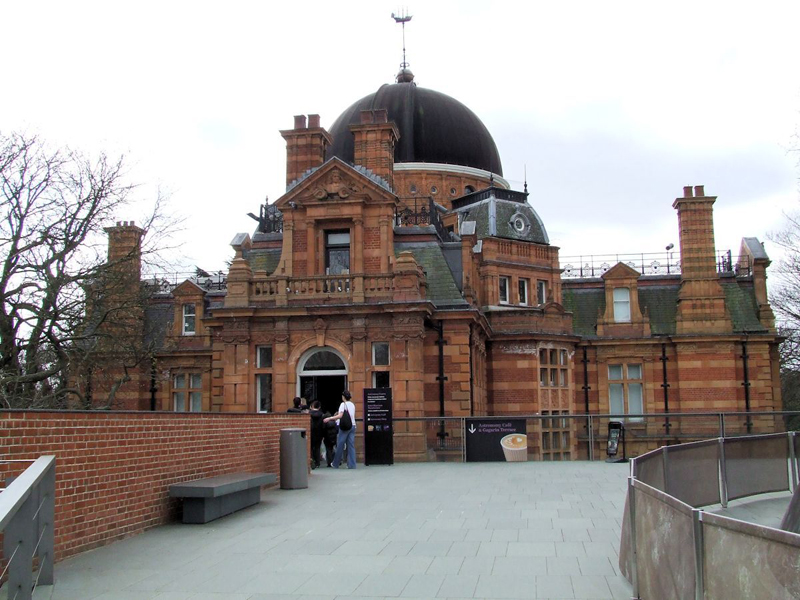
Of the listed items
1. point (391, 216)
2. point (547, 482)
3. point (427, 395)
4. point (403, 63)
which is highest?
point (403, 63)

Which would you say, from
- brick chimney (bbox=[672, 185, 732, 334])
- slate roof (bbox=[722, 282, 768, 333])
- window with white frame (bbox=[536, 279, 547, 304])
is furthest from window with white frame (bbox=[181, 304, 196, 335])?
slate roof (bbox=[722, 282, 768, 333])

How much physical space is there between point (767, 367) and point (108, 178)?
2765 centimetres

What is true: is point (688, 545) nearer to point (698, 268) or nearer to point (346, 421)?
point (346, 421)

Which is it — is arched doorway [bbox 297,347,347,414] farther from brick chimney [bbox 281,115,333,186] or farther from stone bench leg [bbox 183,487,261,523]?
stone bench leg [bbox 183,487,261,523]

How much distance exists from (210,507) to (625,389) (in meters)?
30.2

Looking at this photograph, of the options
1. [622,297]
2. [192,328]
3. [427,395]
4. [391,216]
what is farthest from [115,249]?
[622,297]

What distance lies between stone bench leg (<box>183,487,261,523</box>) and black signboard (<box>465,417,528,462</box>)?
10865 millimetres

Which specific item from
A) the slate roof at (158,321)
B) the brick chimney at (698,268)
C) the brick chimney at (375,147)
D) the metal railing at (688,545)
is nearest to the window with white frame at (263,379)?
the brick chimney at (375,147)

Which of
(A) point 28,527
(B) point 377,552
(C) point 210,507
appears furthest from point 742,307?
(A) point 28,527

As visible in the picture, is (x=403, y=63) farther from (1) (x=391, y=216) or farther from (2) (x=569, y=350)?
(1) (x=391, y=216)

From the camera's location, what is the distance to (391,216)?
1115 inches

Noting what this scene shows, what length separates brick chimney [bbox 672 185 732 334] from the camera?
1508 inches

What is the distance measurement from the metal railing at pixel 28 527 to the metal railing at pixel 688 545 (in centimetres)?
440

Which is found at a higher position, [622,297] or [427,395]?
[622,297]
